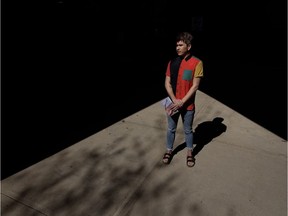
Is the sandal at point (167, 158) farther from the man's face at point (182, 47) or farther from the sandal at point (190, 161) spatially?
the man's face at point (182, 47)

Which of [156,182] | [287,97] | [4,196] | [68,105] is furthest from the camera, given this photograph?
[287,97]

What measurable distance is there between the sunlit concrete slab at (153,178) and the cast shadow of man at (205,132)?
0.05 feet

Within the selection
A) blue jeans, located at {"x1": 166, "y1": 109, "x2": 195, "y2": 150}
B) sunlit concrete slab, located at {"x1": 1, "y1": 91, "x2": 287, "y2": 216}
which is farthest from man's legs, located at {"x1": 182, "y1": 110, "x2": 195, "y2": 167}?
sunlit concrete slab, located at {"x1": 1, "y1": 91, "x2": 287, "y2": 216}

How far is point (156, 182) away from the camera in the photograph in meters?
3.25

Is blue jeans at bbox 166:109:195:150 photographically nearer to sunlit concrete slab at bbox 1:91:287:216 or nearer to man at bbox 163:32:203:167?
man at bbox 163:32:203:167

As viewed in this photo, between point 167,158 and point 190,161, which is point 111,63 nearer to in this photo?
point 167,158

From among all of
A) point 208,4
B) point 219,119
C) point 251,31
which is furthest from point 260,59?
point 219,119

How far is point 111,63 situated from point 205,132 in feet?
15.6

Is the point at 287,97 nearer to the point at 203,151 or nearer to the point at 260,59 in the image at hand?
the point at 203,151

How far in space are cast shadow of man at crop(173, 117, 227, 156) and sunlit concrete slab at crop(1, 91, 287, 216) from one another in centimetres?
2

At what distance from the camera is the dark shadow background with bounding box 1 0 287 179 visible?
15.8 ft

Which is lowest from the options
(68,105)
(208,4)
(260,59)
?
(260,59)

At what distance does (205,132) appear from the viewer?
4.52m

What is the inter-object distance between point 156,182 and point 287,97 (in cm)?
453
